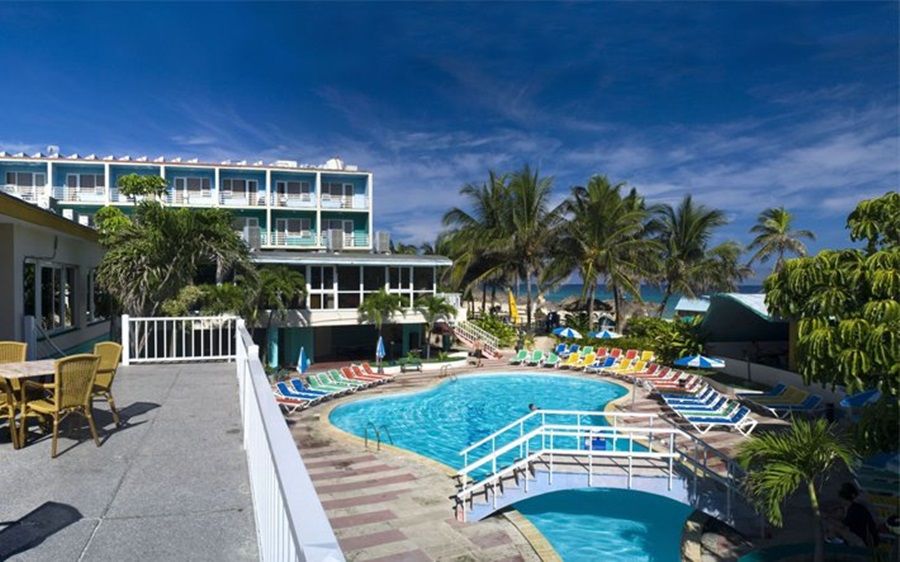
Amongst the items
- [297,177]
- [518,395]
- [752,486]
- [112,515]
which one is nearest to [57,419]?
[112,515]

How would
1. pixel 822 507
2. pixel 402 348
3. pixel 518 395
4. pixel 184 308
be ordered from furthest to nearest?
pixel 402 348 → pixel 518 395 → pixel 184 308 → pixel 822 507

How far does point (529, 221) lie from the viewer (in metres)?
32.2

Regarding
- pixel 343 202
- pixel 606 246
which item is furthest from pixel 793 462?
pixel 343 202

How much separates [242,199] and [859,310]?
34.5 metres

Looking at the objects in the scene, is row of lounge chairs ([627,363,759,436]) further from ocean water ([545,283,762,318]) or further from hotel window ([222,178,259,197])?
hotel window ([222,178,259,197])

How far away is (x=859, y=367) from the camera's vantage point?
20.9 feet

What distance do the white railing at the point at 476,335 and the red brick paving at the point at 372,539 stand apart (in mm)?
19133

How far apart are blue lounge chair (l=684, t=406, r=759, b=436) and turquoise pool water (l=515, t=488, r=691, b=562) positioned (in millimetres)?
3929

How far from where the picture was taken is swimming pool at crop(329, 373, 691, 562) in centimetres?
1007

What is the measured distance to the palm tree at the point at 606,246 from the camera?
A: 29.9 meters

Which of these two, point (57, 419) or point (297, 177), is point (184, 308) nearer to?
point (57, 419)

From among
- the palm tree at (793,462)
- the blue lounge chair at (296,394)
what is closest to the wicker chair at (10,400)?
the palm tree at (793,462)

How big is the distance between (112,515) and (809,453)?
866 cm

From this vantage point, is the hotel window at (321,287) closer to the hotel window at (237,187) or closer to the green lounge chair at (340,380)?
the green lounge chair at (340,380)
